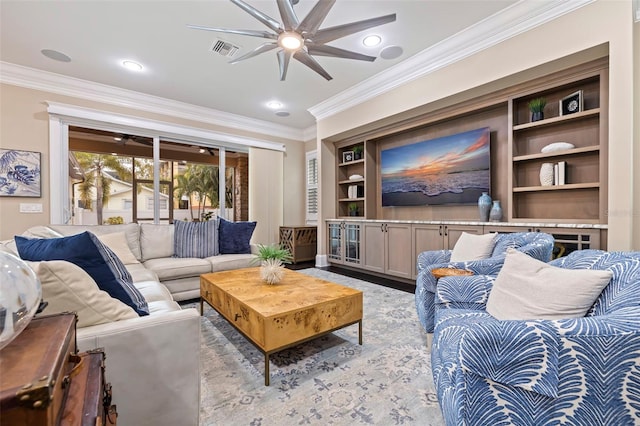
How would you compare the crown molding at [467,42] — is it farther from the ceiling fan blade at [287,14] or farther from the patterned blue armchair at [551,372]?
the patterned blue armchair at [551,372]

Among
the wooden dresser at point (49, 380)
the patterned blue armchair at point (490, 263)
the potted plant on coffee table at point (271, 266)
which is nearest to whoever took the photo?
the wooden dresser at point (49, 380)

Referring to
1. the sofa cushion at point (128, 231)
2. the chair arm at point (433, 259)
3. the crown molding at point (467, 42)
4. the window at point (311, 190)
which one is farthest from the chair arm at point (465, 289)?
the window at point (311, 190)

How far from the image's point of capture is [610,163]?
7.59 ft

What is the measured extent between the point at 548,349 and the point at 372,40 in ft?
10.2

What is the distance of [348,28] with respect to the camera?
A: 7.14ft

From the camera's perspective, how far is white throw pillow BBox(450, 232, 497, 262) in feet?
7.75

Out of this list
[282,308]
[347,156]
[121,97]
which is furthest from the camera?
[347,156]

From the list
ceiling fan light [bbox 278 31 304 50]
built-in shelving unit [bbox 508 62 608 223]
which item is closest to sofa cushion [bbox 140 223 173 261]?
ceiling fan light [bbox 278 31 304 50]

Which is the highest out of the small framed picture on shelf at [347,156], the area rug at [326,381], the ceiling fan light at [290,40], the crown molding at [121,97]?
the crown molding at [121,97]

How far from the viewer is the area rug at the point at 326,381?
1435 millimetres

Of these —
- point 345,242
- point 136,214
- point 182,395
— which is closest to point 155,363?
point 182,395

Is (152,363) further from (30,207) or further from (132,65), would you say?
(30,207)

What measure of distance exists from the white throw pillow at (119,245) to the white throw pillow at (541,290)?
340 cm

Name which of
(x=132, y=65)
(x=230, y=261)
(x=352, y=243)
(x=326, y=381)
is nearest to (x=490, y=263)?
(x=326, y=381)
